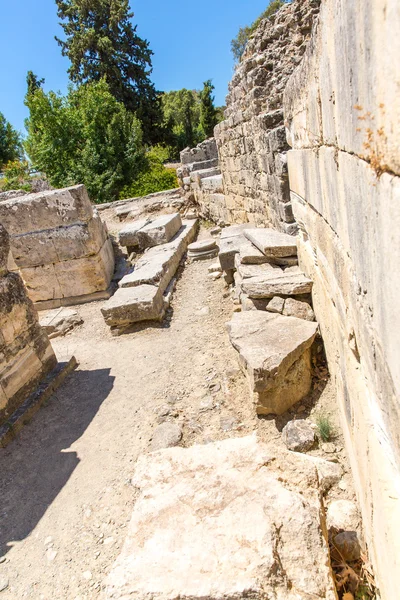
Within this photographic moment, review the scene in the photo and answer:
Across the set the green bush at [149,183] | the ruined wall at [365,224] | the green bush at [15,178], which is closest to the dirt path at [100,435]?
the ruined wall at [365,224]

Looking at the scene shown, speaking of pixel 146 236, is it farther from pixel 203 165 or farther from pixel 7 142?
pixel 7 142

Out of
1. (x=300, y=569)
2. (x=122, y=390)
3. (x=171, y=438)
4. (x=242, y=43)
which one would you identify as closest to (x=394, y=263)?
(x=300, y=569)

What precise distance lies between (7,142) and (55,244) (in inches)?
1477

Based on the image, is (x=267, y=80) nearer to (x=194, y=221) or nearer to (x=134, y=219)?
(x=194, y=221)

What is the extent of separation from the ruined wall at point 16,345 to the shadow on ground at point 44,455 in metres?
0.32

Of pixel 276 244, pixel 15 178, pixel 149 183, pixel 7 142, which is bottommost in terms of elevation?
pixel 276 244

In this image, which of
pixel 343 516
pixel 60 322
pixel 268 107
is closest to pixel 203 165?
pixel 268 107

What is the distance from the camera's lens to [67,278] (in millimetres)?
7449

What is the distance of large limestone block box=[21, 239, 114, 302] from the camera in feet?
24.2

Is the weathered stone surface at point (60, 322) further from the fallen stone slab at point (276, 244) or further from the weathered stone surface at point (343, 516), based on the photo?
the weathered stone surface at point (343, 516)

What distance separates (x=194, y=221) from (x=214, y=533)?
9.87 m

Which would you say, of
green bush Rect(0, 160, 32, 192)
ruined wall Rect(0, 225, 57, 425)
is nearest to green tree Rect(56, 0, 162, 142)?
green bush Rect(0, 160, 32, 192)

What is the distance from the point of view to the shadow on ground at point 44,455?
2.98m

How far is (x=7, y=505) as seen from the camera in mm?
3098
